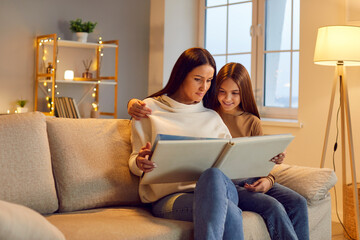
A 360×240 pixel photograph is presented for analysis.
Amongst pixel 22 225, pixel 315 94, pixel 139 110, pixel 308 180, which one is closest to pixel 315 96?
pixel 315 94

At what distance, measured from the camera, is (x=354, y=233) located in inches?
131

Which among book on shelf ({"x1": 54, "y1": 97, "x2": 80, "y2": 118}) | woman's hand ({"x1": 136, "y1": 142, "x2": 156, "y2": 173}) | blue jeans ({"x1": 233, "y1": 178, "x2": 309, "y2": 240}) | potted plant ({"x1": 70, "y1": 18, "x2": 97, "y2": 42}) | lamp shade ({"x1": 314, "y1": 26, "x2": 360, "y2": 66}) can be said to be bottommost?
blue jeans ({"x1": 233, "y1": 178, "x2": 309, "y2": 240})

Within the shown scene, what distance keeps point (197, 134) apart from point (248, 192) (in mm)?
367

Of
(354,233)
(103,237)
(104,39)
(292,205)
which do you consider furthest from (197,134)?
(104,39)

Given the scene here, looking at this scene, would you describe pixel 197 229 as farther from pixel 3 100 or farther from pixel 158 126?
pixel 3 100

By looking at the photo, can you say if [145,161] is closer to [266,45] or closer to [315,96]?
[315,96]

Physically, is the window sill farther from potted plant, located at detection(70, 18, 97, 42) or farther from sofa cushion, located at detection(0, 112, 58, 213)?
sofa cushion, located at detection(0, 112, 58, 213)

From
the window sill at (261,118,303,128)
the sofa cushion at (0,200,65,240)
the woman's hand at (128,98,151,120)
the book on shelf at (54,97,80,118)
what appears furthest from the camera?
the book on shelf at (54,97,80,118)

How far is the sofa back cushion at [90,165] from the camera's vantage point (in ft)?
6.89

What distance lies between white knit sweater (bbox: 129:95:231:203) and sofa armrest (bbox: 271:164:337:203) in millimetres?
428

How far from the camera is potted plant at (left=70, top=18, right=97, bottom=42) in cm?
467

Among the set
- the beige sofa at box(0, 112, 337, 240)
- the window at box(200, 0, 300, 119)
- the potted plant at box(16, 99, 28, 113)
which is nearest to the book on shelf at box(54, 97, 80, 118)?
the potted plant at box(16, 99, 28, 113)

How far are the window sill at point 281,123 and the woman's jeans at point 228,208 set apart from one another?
169 centimetres

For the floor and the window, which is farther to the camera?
the window
